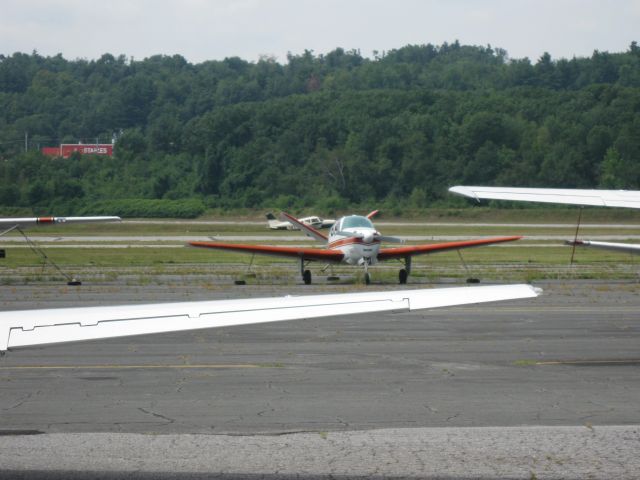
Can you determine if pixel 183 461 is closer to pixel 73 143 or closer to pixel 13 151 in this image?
pixel 13 151

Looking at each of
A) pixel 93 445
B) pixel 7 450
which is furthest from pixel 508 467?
pixel 7 450

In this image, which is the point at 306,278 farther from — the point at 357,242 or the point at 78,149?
the point at 78,149

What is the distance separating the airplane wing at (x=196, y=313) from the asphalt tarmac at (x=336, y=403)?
1.41 m

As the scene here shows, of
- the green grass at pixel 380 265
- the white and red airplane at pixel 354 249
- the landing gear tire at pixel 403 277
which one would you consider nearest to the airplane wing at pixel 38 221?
the green grass at pixel 380 265

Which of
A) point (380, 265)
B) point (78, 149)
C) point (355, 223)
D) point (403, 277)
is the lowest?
point (78, 149)

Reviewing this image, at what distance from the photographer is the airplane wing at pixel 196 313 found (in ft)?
19.1

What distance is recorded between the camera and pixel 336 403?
10.5 m

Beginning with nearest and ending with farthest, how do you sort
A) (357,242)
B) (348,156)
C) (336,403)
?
1. (336,403)
2. (357,242)
3. (348,156)

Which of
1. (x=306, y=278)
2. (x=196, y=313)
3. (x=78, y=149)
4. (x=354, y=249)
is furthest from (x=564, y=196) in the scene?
(x=78, y=149)

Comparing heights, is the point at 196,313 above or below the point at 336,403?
above

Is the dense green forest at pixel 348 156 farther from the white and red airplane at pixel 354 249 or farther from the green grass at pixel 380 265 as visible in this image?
the white and red airplane at pixel 354 249

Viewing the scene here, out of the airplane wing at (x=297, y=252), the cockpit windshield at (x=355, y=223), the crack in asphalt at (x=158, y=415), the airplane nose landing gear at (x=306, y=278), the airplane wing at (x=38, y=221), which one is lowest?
the airplane nose landing gear at (x=306, y=278)

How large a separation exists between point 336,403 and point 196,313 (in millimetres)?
4640

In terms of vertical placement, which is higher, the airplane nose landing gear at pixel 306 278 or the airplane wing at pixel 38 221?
the airplane wing at pixel 38 221
